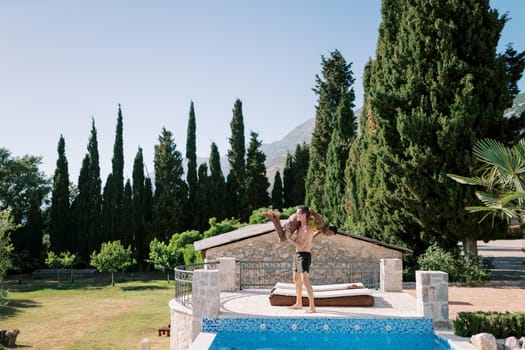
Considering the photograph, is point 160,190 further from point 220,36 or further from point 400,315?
point 400,315

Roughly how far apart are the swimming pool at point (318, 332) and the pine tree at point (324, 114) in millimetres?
25585

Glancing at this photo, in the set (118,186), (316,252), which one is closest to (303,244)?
(316,252)

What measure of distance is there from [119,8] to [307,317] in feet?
37.8

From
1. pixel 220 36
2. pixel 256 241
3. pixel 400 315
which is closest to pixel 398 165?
pixel 256 241

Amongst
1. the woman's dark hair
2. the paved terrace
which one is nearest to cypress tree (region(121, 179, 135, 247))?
the paved terrace

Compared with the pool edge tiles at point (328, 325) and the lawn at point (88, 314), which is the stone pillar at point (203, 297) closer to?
the pool edge tiles at point (328, 325)

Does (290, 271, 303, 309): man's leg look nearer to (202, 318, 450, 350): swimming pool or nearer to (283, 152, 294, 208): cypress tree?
(202, 318, 450, 350): swimming pool

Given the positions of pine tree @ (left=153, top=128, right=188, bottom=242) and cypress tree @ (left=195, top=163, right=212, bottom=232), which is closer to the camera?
pine tree @ (left=153, top=128, right=188, bottom=242)

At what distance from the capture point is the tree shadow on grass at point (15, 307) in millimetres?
19578

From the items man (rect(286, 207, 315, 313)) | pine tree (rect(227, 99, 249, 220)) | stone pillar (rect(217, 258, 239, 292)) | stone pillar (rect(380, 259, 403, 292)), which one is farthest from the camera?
pine tree (rect(227, 99, 249, 220))

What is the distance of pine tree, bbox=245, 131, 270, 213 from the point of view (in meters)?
42.0

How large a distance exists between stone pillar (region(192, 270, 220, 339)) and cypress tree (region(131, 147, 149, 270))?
31.3 meters

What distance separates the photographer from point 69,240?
129ft

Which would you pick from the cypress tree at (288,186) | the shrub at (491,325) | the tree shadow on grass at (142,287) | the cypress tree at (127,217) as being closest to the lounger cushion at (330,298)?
the shrub at (491,325)
